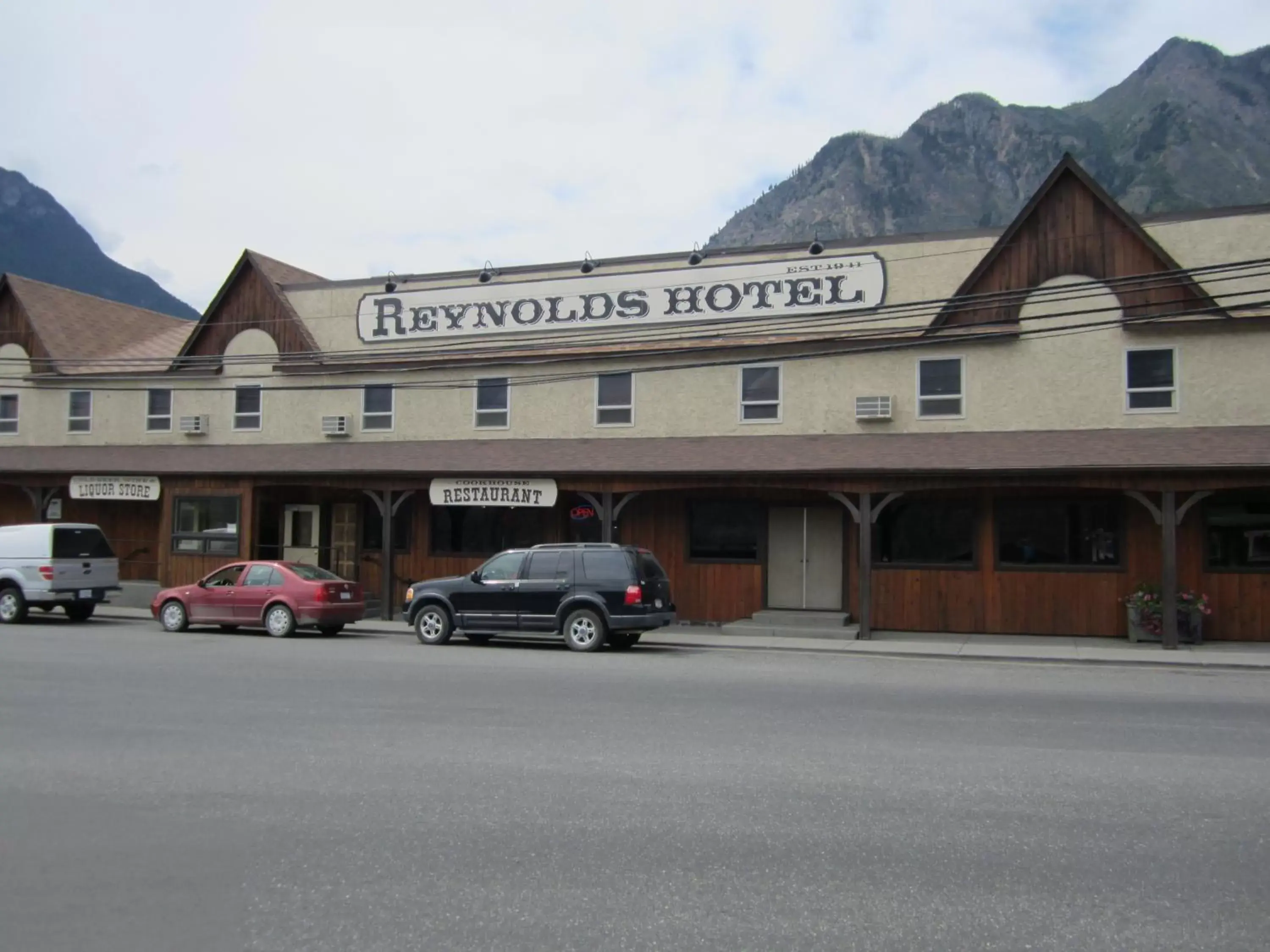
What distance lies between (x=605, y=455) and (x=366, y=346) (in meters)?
7.96

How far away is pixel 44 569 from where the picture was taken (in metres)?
21.9

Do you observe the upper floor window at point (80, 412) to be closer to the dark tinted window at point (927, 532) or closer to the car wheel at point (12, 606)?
the car wheel at point (12, 606)

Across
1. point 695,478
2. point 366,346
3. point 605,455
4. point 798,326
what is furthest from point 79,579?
point 798,326

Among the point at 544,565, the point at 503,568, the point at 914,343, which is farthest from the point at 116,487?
the point at 914,343

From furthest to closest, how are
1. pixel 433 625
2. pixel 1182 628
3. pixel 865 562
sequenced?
pixel 865 562, pixel 433 625, pixel 1182 628

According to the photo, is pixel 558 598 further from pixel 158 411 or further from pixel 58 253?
pixel 58 253

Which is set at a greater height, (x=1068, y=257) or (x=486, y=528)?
(x=1068, y=257)

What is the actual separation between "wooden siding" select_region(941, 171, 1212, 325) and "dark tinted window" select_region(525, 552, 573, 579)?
8.85 meters

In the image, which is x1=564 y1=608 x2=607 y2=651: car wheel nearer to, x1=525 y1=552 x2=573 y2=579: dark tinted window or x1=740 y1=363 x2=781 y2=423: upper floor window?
x1=525 y1=552 x2=573 y2=579: dark tinted window

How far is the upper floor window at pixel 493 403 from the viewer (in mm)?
25031

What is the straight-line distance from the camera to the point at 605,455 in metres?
22.4

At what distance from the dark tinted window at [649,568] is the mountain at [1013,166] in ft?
470

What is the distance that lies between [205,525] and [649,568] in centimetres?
1351

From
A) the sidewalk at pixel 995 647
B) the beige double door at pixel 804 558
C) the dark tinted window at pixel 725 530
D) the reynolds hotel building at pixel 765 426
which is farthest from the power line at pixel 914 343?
the sidewalk at pixel 995 647
